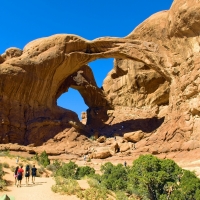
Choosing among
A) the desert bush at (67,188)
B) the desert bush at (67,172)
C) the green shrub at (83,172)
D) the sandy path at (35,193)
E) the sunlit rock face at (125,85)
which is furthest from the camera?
the sunlit rock face at (125,85)

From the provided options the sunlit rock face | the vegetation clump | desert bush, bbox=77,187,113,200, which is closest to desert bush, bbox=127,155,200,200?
the vegetation clump

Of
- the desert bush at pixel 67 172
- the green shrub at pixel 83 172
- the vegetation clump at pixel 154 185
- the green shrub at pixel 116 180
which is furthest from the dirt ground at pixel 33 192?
the green shrub at pixel 83 172

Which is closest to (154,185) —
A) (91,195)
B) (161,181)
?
(161,181)

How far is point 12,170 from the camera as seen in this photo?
600 inches

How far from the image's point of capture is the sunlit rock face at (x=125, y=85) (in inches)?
824

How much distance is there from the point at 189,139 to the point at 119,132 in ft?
32.9

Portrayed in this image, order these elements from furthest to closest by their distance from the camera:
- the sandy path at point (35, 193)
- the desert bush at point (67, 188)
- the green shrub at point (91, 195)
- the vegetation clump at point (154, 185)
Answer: the desert bush at point (67, 188)
the vegetation clump at point (154, 185)
the green shrub at point (91, 195)
the sandy path at point (35, 193)

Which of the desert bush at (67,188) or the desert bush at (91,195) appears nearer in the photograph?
the desert bush at (91,195)

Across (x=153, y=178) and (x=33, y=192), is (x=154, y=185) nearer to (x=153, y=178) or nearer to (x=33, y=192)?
(x=153, y=178)

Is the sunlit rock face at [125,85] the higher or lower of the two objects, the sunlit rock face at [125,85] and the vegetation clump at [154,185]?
the higher

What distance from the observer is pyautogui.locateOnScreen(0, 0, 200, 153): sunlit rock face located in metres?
20.9

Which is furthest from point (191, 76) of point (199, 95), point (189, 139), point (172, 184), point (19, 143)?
point (19, 143)

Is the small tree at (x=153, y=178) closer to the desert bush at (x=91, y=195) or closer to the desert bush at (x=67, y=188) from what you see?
the desert bush at (x=91, y=195)

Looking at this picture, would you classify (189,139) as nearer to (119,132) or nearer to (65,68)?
(119,132)
